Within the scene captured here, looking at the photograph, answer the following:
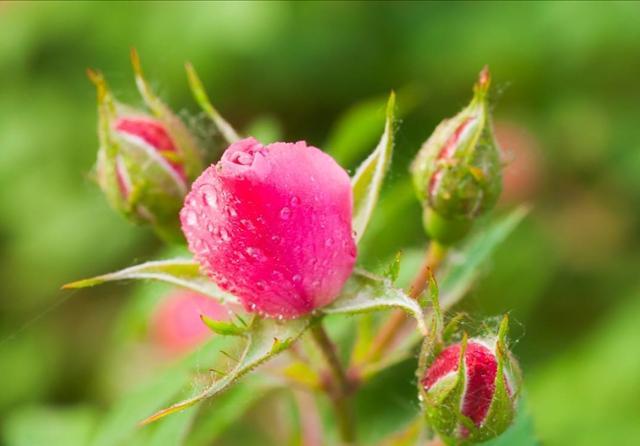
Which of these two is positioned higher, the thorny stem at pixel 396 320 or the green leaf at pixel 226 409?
the thorny stem at pixel 396 320

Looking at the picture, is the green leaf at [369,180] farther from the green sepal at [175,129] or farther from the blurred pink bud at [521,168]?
the blurred pink bud at [521,168]

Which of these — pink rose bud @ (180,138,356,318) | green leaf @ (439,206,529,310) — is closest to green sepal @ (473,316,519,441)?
pink rose bud @ (180,138,356,318)

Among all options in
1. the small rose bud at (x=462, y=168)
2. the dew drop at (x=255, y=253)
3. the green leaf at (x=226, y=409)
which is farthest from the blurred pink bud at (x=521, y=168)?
the dew drop at (x=255, y=253)

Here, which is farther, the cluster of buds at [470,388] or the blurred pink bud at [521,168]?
the blurred pink bud at [521,168]

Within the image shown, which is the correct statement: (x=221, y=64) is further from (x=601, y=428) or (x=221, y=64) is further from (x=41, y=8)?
(x=601, y=428)

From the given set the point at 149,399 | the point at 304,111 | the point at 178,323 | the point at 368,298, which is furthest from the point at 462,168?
the point at 304,111

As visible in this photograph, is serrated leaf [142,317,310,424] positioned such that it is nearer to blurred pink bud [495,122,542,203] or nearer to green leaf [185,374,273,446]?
green leaf [185,374,273,446]
